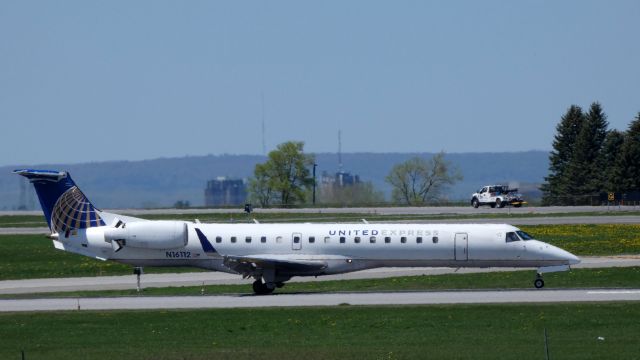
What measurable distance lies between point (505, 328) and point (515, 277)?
14925mm

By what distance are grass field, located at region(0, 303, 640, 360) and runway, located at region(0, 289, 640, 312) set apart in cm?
168

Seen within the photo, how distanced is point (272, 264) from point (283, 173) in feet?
363

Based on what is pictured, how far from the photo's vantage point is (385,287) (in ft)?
151

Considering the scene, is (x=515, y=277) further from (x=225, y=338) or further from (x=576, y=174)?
(x=576, y=174)

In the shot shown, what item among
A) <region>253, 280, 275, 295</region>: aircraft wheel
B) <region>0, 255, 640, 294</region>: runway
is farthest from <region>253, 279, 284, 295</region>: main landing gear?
<region>0, 255, 640, 294</region>: runway

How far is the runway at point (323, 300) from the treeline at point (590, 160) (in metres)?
73.4

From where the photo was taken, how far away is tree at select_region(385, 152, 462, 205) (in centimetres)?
16025

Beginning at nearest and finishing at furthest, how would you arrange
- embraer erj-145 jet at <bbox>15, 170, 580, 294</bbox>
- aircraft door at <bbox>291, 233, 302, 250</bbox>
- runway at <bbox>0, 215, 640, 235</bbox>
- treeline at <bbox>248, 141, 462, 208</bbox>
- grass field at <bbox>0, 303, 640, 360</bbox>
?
grass field at <bbox>0, 303, 640, 360</bbox>
embraer erj-145 jet at <bbox>15, 170, 580, 294</bbox>
aircraft door at <bbox>291, 233, 302, 250</bbox>
runway at <bbox>0, 215, 640, 235</bbox>
treeline at <bbox>248, 141, 462, 208</bbox>

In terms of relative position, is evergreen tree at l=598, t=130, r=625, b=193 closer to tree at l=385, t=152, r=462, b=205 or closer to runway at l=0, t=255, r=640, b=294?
tree at l=385, t=152, r=462, b=205

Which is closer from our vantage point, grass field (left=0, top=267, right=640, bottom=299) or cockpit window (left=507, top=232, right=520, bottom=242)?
cockpit window (left=507, top=232, right=520, bottom=242)

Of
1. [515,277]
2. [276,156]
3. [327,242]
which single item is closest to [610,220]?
[515,277]

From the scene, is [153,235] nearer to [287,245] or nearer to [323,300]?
[287,245]

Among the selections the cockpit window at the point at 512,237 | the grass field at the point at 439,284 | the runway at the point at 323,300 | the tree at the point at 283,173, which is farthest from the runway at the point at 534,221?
the tree at the point at 283,173

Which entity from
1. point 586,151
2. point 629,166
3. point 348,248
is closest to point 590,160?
point 586,151
